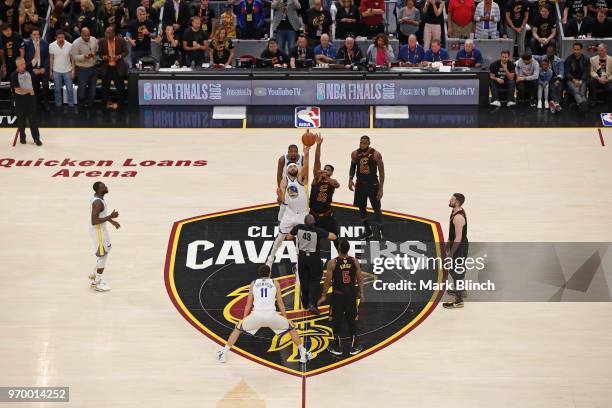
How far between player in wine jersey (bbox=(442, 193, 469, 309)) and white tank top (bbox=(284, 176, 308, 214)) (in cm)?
255

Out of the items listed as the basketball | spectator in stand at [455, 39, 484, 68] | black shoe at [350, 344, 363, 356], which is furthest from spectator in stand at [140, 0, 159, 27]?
black shoe at [350, 344, 363, 356]

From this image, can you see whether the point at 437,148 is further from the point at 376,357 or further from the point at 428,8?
the point at 376,357

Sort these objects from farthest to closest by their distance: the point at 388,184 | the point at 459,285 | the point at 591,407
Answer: the point at 388,184 → the point at 459,285 → the point at 591,407

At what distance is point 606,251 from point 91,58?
582 inches

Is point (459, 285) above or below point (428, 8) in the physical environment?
below

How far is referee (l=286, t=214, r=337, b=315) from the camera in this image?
1762cm

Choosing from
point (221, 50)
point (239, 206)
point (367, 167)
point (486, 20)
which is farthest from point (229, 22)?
point (367, 167)

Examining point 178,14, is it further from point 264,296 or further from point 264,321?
point 264,321

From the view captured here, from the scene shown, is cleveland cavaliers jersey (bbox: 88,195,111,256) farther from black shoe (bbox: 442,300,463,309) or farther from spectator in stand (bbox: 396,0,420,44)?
spectator in stand (bbox: 396,0,420,44)

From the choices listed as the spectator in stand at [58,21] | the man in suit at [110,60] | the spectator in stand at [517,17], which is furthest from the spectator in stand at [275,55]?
the spectator in stand at [517,17]

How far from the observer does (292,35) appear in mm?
31797

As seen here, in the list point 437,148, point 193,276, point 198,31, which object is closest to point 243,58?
point 198,31

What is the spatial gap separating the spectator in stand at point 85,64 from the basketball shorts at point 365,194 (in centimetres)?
1119

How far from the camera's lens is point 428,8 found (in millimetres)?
31578
